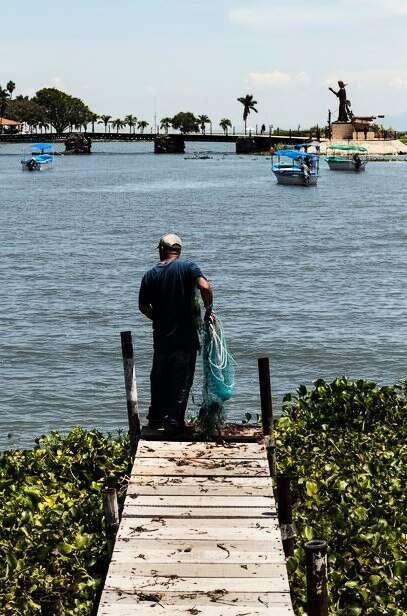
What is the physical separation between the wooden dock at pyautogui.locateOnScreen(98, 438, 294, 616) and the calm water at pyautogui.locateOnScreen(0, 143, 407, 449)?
331 inches

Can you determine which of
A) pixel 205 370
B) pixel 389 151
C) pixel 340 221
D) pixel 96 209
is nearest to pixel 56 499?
pixel 205 370

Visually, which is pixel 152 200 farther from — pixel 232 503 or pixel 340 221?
pixel 232 503

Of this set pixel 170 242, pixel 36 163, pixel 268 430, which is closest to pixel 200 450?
pixel 268 430

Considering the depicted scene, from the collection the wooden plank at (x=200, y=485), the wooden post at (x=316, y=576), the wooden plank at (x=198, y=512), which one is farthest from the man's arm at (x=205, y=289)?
the wooden post at (x=316, y=576)

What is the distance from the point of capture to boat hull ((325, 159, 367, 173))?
365 ft

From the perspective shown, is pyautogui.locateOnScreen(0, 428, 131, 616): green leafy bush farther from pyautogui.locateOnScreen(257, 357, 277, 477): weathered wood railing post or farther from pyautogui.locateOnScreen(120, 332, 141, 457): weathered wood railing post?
pyautogui.locateOnScreen(257, 357, 277, 477): weathered wood railing post

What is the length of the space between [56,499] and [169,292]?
96.6 inches

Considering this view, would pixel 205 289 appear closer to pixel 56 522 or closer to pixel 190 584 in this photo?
pixel 56 522

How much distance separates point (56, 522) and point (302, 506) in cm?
245

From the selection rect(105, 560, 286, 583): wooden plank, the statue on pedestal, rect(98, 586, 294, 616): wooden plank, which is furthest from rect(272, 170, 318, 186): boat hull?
rect(98, 586, 294, 616): wooden plank

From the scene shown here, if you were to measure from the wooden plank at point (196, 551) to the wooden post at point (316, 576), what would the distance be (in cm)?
116

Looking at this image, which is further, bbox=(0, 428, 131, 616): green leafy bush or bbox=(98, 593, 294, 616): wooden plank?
bbox=(0, 428, 131, 616): green leafy bush

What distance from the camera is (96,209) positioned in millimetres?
72438

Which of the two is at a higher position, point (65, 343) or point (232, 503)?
point (232, 503)
